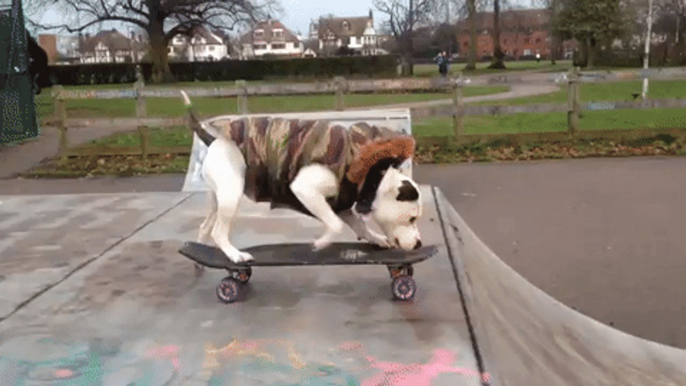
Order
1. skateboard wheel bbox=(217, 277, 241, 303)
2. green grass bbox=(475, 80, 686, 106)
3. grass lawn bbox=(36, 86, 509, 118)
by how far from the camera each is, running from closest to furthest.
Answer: skateboard wheel bbox=(217, 277, 241, 303) < grass lawn bbox=(36, 86, 509, 118) < green grass bbox=(475, 80, 686, 106)

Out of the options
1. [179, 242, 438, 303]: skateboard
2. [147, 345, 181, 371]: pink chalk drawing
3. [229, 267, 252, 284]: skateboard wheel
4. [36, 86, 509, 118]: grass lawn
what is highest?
[179, 242, 438, 303]: skateboard

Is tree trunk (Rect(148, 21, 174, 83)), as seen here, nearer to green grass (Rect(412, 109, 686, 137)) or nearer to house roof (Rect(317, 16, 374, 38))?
green grass (Rect(412, 109, 686, 137))

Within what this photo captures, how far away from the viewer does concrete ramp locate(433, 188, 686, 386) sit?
12.4 feet

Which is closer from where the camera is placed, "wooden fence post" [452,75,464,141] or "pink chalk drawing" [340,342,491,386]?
"pink chalk drawing" [340,342,491,386]

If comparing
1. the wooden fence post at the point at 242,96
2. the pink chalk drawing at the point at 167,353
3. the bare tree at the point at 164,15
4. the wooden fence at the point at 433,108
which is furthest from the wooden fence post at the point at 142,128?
the bare tree at the point at 164,15

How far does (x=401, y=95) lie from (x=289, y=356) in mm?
29165

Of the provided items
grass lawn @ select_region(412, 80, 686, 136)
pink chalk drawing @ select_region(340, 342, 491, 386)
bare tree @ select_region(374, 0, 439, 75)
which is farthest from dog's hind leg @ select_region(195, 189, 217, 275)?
bare tree @ select_region(374, 0, 439, 75)

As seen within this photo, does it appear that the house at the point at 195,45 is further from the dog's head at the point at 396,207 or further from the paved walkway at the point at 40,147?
the dog's head at the point at 396,207

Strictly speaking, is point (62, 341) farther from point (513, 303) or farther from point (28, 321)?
point (513, 303)

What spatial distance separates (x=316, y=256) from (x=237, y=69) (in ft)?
192

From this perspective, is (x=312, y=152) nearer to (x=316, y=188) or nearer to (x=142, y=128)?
(x=316, y=188)

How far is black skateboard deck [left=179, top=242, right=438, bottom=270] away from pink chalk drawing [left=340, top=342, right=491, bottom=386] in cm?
81

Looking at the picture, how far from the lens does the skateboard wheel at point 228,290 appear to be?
169 inches

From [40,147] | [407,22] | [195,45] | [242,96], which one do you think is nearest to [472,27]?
[407,22]
